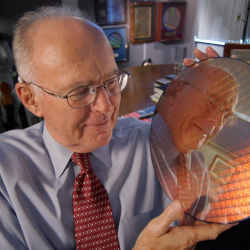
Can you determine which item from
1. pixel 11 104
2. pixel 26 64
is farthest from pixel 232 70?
pixel 11 104

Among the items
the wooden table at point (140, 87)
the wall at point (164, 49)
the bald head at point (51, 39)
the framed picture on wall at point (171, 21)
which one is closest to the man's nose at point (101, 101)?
the bald head at point (51, 39)

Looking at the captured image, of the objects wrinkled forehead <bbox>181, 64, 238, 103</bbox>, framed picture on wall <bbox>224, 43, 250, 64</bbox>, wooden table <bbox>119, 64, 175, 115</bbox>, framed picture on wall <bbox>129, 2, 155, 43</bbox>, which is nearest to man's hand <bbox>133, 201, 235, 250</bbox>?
wrinkled forehead <bbox>181, 64, 238, 103</bbox>

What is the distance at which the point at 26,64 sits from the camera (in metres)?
0.77

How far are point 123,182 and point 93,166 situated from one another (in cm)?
17

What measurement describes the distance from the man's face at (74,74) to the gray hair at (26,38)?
4 cm

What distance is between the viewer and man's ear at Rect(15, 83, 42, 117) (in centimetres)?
82

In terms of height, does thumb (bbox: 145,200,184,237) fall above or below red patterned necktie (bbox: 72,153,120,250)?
above

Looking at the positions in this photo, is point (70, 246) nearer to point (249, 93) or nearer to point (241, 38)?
point (249, 93)

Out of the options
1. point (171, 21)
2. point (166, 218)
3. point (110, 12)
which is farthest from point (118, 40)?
point (166, 218)

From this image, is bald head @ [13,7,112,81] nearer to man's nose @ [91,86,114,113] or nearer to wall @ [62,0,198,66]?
man's nose @ [91,86,114,113]

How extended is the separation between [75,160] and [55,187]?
0.13 meters

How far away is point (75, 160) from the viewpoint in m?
0.93

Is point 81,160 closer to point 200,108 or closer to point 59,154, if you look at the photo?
point 59,154

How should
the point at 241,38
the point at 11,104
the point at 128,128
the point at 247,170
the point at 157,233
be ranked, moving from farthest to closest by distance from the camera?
the point at 241,38 < the point at 11,104 < the point at 128,128 < the point at 157,233 < the point at 247,170
